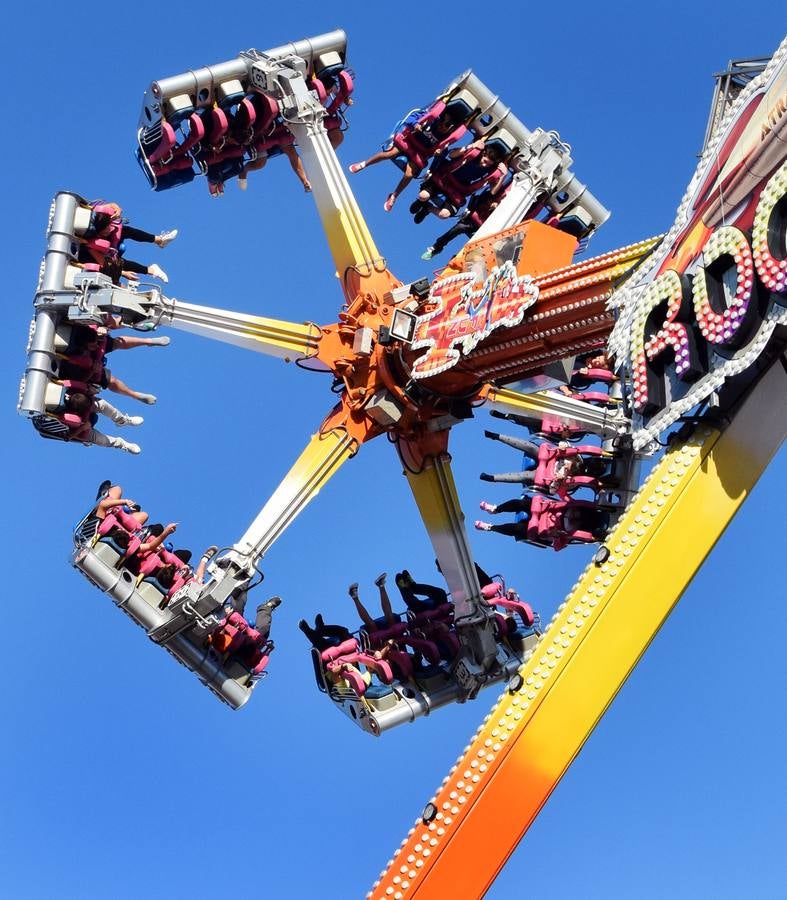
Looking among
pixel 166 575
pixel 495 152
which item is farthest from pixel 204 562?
pixel 495 152

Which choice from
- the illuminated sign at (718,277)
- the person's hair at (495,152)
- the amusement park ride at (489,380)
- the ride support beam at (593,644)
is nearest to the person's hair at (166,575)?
the amusement park ride at (489,380)

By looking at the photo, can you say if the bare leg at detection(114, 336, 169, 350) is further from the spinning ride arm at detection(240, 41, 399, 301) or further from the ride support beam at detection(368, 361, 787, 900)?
the ride support beam at detection(368, 361, 787, 900)

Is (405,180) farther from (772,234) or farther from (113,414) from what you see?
(772,234)

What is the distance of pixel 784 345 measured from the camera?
2094cm

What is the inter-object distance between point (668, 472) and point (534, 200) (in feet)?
37.7

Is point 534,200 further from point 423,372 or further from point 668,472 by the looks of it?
point 668,472

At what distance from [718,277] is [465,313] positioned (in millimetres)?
6165

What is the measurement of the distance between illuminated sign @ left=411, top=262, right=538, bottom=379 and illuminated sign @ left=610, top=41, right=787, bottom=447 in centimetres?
308

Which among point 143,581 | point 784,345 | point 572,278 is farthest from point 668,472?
point 143,581

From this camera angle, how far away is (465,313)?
87.0 feet

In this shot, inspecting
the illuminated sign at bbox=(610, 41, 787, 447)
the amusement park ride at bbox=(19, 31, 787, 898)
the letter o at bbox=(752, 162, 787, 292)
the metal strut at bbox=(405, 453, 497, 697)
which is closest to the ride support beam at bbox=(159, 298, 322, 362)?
the amusement park ride at bbox=(19, 31, 787, 898)

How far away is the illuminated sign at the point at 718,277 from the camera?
20.2 metres

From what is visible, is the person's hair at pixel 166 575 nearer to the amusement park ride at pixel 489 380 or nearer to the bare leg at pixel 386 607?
the amusement park ride at pixel 489 380

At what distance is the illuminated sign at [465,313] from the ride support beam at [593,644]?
4104 millimetres
